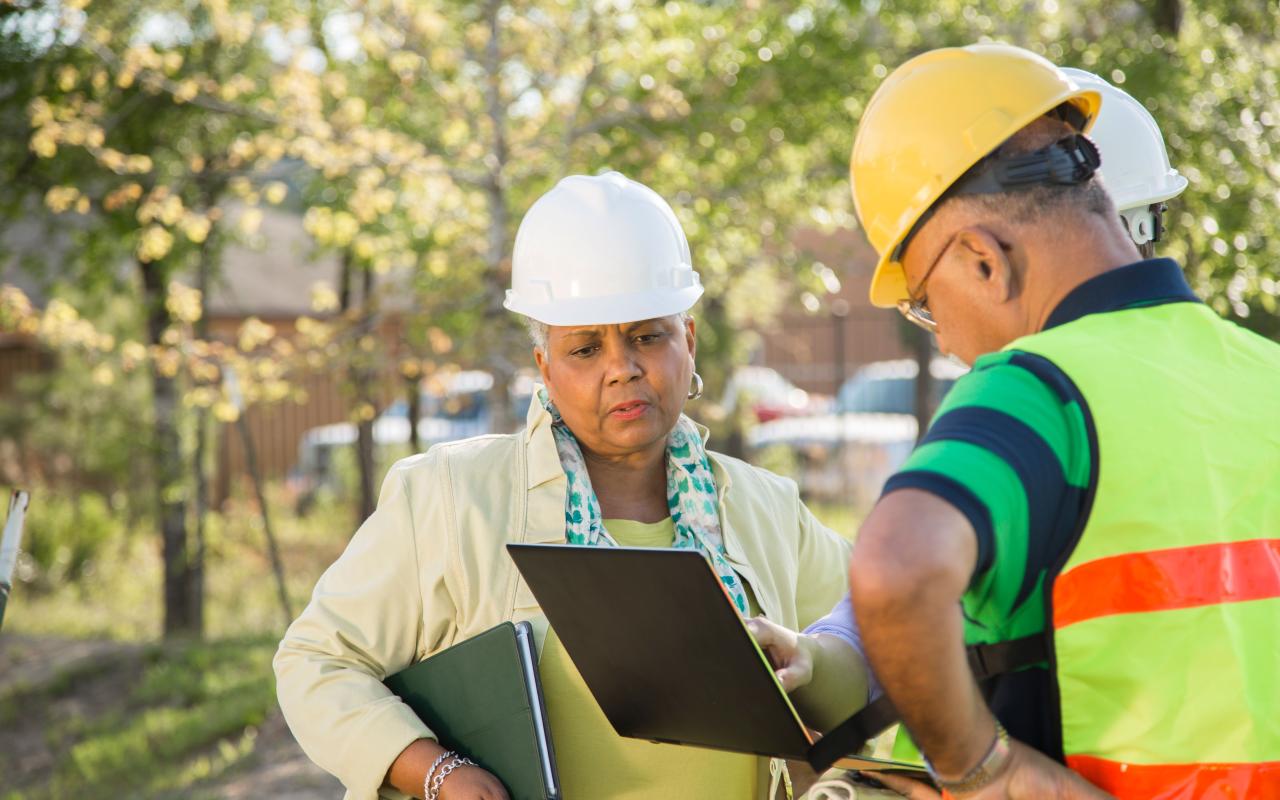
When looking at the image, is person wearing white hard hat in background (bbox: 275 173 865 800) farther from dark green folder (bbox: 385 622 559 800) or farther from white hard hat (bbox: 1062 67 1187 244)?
white hard hat (bbox: 1062 67 1187 244)

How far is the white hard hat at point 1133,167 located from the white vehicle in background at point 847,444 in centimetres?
986

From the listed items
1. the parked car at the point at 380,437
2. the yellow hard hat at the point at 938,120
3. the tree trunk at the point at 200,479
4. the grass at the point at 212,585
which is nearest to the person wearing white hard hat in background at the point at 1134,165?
the yellow hard hat at the point at 938,120

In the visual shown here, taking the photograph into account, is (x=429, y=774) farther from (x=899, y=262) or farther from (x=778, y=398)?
(x=778, y=398)

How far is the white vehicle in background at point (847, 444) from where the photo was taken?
13.3 meters

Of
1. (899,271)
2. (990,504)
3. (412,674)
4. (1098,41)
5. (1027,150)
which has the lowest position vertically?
(412,674)

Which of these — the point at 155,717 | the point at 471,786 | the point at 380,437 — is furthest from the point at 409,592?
the point at 380,437

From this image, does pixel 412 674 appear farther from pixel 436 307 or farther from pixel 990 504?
pixel 436 307

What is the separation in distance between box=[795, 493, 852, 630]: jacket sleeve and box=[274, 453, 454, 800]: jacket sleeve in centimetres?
82

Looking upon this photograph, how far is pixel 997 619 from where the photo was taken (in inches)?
60.7

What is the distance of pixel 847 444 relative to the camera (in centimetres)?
1367

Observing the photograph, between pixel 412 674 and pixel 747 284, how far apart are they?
400 inches

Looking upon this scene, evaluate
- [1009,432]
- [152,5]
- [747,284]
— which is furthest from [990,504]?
[747,284]

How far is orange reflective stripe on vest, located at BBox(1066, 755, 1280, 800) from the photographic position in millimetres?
1499

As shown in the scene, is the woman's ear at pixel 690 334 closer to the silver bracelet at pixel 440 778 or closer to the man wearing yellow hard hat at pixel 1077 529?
the silver bracelet at pixel 440 778
